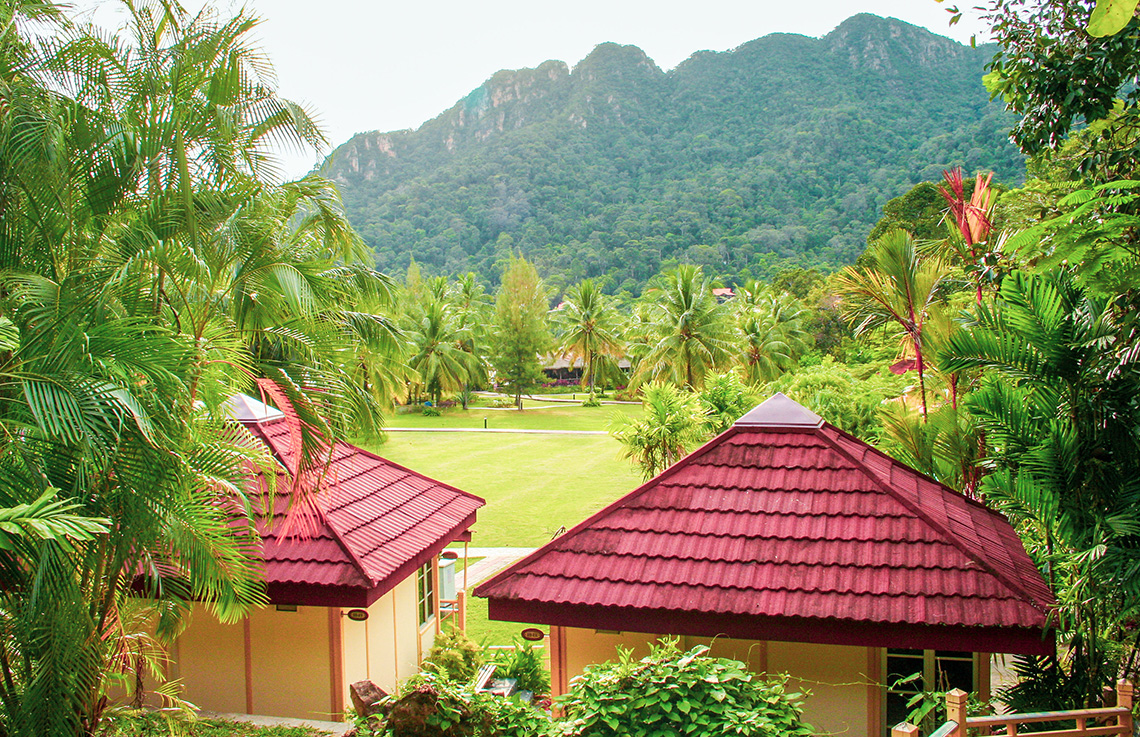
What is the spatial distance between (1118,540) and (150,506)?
7.07 metres

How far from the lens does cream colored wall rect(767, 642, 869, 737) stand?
6.75 m

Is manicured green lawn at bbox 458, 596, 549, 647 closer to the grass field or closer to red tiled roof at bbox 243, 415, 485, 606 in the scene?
the grass field

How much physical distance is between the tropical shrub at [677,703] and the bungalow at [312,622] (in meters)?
3.77

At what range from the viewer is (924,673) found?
6.72 metres

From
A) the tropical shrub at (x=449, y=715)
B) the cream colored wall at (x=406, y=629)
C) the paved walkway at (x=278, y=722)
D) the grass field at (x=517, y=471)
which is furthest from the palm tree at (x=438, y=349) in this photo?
the tropical shrub at (x=449, y=715)

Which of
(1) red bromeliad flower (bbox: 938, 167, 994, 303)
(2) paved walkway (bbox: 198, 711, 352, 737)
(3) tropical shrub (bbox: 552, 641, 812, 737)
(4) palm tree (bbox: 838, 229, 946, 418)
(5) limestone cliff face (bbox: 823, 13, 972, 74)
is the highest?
(5) limestone cliff face (bbox: 823, 13, 972, 74)

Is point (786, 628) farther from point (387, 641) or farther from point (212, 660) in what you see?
point (212, 660)

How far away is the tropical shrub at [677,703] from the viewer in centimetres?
482

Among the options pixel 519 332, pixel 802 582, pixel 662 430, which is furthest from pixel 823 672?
pixel 519 332

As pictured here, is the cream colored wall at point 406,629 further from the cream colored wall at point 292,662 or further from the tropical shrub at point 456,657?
the cream colored wall at point 292,662

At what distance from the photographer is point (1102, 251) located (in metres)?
5.46

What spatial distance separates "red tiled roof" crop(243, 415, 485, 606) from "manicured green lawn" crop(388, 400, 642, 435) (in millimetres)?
30574

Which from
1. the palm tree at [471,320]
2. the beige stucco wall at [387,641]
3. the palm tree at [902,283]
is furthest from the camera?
the palm tree at [471,320]

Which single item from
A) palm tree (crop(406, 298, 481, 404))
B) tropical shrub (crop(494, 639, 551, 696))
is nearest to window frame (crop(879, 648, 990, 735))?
tropical shrub (crop(494, 639, 551, 696))
